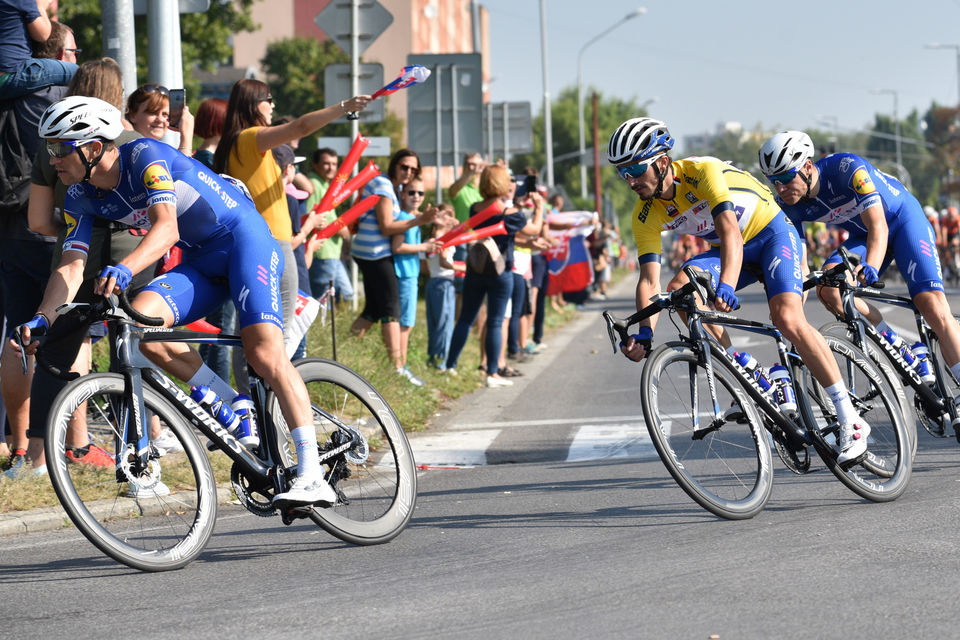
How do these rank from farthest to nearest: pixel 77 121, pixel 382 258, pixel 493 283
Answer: pixel 493 283
pixel 382 258
pixel 77 121

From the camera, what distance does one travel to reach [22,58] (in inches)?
282

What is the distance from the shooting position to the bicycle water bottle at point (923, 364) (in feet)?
24.0

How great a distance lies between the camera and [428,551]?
549cm

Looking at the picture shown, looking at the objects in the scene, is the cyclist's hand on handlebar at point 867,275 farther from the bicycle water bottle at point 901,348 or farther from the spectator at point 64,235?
the spectator at point 64,235

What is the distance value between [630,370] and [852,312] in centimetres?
701

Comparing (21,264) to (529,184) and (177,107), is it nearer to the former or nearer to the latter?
(177,107)

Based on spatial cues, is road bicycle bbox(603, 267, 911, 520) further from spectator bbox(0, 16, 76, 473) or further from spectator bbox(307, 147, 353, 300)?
spectator bbox(307, 147, 353, 300)

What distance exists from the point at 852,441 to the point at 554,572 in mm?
1913

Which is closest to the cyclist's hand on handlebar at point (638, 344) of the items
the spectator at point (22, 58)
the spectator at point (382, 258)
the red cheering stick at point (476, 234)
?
the spectator at point (22, 58)

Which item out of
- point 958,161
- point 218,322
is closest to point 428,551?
point 218,322

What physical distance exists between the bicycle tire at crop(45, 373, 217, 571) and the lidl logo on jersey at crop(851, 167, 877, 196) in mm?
3925

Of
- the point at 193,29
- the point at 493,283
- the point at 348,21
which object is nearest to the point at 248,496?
the point at 493,283

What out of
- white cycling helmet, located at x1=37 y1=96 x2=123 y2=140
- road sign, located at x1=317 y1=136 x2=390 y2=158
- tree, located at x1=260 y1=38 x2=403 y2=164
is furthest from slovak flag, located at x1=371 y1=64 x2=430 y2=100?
tree, located at x1=260 y1=38 x2=403 y2=164

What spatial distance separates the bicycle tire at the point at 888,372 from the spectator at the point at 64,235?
3463 millimetres
